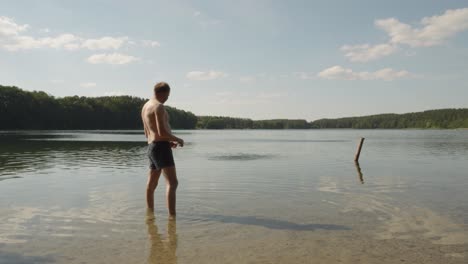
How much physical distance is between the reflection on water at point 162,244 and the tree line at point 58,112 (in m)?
143

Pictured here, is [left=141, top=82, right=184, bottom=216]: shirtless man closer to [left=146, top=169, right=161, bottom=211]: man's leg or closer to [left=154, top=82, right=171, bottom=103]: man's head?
[left=154, top=82, right=171, bottom=103]: man's head

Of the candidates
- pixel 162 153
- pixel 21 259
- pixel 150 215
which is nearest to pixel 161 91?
pixel 162 153

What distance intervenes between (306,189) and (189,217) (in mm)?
6042

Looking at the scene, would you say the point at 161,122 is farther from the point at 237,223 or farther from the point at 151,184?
the point at 237,223

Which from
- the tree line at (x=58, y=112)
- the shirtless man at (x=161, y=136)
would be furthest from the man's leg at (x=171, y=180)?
the tree line at (x=58, y=112)

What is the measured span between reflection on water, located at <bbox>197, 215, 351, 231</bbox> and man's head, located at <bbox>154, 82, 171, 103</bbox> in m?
2.91

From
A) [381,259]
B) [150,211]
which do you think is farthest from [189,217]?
[381,259]

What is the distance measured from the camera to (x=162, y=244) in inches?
267

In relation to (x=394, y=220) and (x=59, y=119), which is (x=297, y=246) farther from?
(x=59, y=119)

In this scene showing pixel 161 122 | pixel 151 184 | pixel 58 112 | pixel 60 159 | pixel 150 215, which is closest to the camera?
pixel 161 122

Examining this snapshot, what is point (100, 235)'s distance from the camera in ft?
24.1

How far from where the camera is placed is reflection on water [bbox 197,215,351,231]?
8.08 m

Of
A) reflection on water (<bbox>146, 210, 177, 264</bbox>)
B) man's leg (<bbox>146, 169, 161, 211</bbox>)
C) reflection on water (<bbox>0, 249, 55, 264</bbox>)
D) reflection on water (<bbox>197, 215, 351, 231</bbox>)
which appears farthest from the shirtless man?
reflection on water (<bbox>0, 249, 55, 264</bbox>)

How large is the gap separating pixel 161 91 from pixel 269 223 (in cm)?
370
